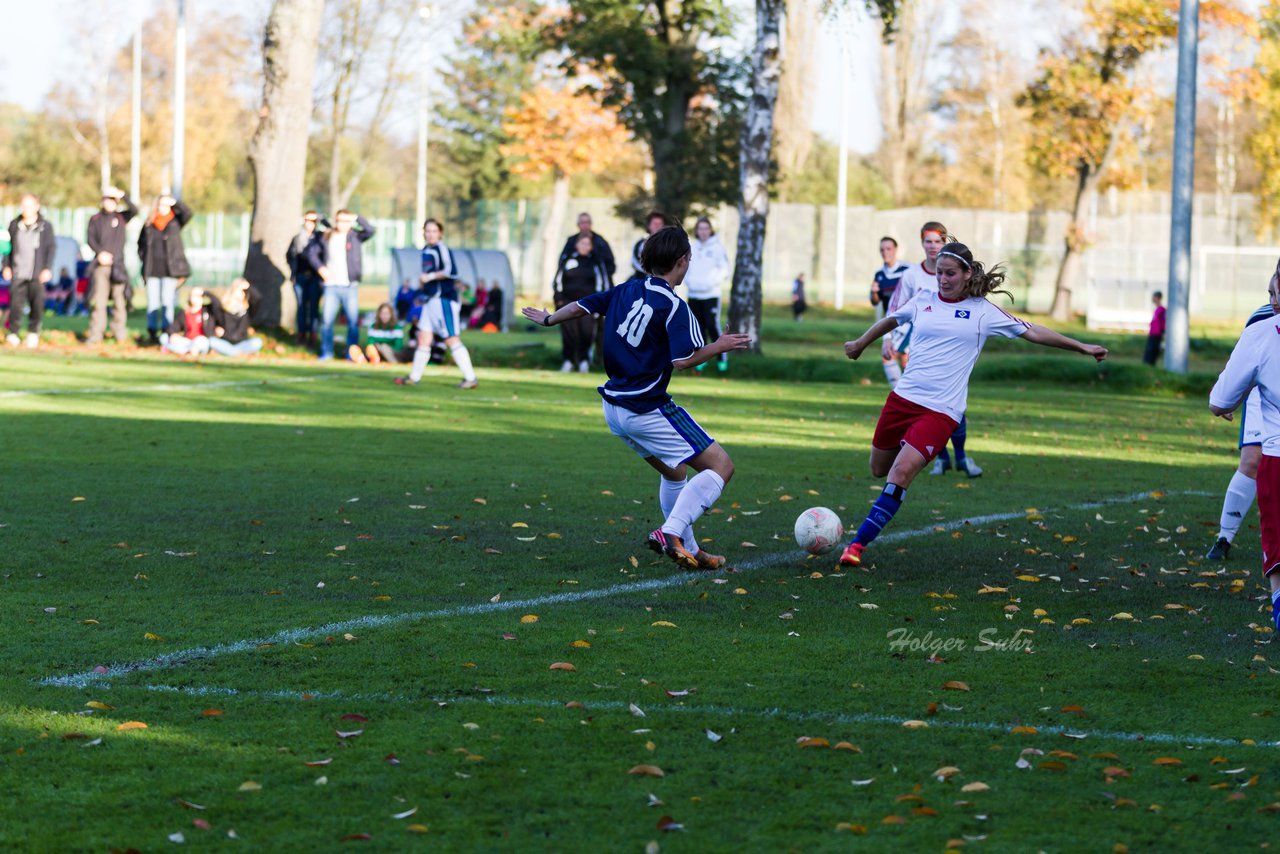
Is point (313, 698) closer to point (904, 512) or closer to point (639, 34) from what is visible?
point (904, 512)

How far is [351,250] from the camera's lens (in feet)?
73.6

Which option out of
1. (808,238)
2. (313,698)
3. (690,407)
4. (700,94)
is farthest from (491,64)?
(313,698)

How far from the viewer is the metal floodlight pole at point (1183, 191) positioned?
74.0 ft

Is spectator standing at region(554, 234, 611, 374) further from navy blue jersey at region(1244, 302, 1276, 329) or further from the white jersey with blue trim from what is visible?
navy blue jersey at region(1244, 302, 1276, 329)

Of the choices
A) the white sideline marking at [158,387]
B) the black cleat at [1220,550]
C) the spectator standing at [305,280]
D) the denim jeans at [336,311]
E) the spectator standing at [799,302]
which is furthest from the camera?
the spectator standing at [799,302]

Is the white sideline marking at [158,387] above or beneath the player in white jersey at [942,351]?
beneath

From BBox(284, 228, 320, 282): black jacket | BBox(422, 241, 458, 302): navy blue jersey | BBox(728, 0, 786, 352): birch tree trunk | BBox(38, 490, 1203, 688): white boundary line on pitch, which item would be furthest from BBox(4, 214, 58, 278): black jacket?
BBox(38, 490, 1203, 688): white boundary line on pitch

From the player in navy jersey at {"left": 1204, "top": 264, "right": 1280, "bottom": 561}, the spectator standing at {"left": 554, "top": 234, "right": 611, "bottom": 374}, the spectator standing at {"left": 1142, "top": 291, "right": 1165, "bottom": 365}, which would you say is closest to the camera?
the player in navy jersey at {"left": 1204, "top": 264, "right": 1280, "bottom": 561}

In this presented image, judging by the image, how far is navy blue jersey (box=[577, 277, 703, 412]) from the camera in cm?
824

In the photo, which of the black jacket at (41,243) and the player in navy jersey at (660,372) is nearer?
the player in navy jersey at (660,372)

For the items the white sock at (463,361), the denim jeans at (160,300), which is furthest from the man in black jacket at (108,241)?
the white sock at (463,361)
